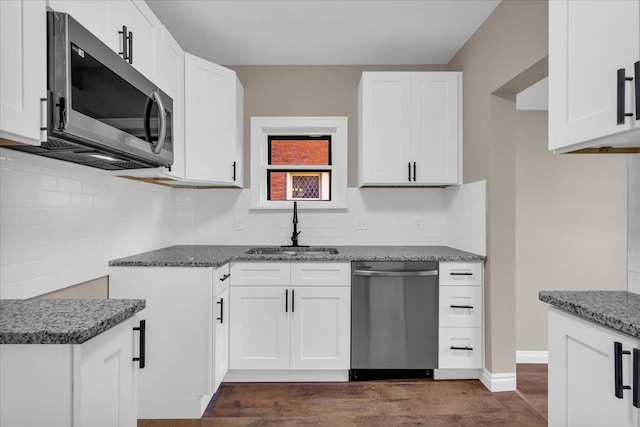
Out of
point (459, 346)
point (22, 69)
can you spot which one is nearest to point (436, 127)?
point (459, 346)

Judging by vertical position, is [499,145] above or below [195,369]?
above

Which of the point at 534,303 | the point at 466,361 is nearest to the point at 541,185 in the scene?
the point at 534,303

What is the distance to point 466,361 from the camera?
282cm

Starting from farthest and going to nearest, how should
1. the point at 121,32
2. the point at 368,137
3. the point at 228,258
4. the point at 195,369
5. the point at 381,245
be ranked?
the point at 381,245 → the point at 368,137 → the point at 228,258 → the point at 195,369 → the point at 121,32

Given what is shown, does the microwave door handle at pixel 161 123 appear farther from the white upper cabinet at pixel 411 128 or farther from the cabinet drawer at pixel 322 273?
the white upper cabinet at pixel 411 128

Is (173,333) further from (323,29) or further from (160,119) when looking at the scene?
(323,29)

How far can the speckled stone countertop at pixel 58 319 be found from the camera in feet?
3.32

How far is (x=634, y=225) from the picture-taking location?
5.21 ft

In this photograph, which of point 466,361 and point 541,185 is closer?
point 466,361

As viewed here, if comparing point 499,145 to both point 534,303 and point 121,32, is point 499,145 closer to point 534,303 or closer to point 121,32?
point 534,303

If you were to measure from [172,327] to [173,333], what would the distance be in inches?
1.4

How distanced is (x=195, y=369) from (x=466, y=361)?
6.02 ft

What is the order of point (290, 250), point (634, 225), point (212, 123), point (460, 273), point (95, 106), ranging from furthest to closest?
point (290, 250) → point (212, 123) → point (460, 273) → point (634, 225) → point (95, 106)

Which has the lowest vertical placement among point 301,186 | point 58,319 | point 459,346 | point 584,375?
point 459,346
